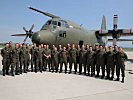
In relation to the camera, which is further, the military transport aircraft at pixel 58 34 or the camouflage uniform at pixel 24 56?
the military transport aircraft at pixel 58 34

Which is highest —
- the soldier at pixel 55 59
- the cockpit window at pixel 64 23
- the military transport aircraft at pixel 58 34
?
the cockpit window at pixel 64 23

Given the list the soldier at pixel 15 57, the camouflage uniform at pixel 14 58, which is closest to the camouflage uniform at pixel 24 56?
the soldier at pixel 15 57

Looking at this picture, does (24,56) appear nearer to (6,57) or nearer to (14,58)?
(14,58)

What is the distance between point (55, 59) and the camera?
11586 mm

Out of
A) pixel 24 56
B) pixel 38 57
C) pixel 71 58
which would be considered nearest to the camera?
pixel 24 56

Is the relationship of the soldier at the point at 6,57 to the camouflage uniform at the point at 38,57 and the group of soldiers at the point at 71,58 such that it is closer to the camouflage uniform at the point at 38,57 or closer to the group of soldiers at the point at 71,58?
the group of soldiers at the point at 71,58

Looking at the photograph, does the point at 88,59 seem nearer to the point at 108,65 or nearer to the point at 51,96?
the point at 108,65

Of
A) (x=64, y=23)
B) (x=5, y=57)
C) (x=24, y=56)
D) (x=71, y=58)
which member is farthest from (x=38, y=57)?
(x=64, y=23)

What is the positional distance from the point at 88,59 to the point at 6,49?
444cm

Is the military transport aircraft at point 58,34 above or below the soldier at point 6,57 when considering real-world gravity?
above

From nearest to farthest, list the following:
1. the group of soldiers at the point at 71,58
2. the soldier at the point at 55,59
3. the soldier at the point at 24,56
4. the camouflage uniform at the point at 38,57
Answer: the group of soldiers at the point at 71,58
the soldier at the point at 24,56
the camouflage uniform at the point at 38,57
the soldier at the point at 55,59

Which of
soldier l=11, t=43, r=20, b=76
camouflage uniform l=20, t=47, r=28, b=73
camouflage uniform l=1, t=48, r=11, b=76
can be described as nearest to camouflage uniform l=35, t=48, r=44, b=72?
camouflage uniform l=20, t=47, r=28, b=73

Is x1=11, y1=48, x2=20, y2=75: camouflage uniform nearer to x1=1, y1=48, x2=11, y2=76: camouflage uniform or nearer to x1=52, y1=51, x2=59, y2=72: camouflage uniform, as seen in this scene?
x1=1, y1=48, x2=11, y2=76: camouflage uniform

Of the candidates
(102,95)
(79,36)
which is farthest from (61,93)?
(79,36)
